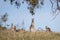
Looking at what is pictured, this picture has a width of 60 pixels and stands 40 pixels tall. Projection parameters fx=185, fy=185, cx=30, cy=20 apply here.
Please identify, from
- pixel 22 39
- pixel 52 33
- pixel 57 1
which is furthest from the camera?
pixel 57 1

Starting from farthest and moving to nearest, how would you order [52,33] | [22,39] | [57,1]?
[57,1] → [52,33] → [22,39]

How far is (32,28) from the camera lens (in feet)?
15.8

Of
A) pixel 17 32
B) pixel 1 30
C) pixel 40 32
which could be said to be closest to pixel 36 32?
pixel 40 32

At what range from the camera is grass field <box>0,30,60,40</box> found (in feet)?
14.3

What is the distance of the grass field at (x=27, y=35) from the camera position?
14.3 ft

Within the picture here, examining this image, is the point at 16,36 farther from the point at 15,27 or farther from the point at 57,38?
the point at 57,38

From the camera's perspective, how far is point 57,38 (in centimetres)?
453

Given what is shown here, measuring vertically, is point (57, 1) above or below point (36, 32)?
above

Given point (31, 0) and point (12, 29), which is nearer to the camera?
point (12, 29)

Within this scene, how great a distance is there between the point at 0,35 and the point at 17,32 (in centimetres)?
45

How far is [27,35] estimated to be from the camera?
14.8 ft

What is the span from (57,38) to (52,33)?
22cm

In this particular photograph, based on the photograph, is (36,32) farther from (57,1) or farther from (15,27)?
(57,1)

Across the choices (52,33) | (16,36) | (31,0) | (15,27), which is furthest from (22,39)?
(31,0)
